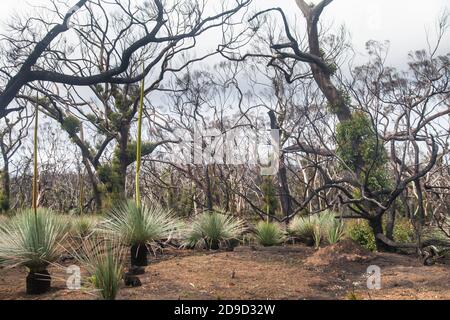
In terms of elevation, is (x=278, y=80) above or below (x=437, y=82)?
above

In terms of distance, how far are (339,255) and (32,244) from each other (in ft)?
17.3

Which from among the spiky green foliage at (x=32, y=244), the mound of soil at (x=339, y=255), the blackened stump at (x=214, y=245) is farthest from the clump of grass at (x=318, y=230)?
the spiky green foliage at (x=32, y=244)

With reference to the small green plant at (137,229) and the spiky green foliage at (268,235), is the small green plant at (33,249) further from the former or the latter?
the spiky green foliage at (268,235)

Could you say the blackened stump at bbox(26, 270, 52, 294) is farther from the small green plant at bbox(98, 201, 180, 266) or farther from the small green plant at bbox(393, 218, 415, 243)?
the small green plant at bbox(393, 218, 415, 243)

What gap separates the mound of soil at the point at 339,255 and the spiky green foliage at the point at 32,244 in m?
4.44

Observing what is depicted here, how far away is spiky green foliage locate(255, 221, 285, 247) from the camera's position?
11.3m

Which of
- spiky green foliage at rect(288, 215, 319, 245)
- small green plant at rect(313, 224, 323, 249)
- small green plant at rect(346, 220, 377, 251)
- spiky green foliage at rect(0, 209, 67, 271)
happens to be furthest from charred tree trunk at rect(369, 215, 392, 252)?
spiky green foliage at rect(0, 209, 67, 271)

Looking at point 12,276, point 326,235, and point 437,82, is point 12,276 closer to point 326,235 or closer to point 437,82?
point 326,235

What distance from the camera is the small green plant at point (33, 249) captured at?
5.95m

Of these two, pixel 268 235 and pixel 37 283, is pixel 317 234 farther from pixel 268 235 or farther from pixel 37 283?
pixel 37 283

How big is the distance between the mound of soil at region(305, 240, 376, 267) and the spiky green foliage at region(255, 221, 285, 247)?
2613 mm
